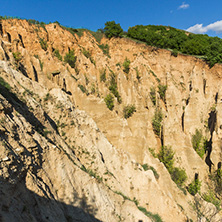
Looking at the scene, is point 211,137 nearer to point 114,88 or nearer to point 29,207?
point 114,88

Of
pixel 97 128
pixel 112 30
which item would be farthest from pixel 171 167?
pixel 112 30

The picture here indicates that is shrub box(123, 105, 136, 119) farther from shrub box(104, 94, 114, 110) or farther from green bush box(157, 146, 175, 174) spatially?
green bush box(157, 146, 175, 174)

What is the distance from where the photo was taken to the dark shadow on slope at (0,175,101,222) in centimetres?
548

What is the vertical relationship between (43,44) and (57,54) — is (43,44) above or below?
above

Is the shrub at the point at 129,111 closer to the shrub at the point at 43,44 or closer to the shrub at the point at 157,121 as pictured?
the shrub at the point at 157,121

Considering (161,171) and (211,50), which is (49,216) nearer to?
(161,171)

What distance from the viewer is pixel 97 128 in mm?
15727

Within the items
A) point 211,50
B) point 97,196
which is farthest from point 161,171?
point 211,50

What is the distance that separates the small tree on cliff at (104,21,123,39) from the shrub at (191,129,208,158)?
2048 cm

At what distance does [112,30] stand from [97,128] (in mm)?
22687

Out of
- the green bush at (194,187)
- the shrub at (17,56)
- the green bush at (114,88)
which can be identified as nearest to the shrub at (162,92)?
the green bush at (114,88)

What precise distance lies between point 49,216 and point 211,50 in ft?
111

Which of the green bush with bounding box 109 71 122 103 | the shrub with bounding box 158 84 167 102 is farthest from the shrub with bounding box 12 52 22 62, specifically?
the shrub with bounding box 158 84 167 102

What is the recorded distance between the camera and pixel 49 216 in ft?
22.2
